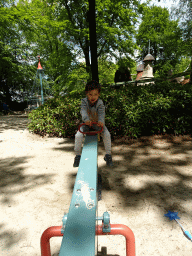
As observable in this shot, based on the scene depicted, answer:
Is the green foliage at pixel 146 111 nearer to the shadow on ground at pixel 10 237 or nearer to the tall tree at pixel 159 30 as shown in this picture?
the shadow on ground at pixel 10 237

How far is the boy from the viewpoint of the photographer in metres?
2.75

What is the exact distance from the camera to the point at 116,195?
2.81m

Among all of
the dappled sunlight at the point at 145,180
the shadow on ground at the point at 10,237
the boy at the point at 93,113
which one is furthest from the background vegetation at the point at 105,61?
the shadow on ground at the point at 10,237

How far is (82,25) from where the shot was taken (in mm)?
10742

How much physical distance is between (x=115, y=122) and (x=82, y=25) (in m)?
7.83

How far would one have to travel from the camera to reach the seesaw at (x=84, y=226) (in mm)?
900

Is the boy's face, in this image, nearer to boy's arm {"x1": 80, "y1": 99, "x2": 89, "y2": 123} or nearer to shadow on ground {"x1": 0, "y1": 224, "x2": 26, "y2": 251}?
boy's arm {"x1": 80, "y1": 99, "x2": 89, "y2": 123}

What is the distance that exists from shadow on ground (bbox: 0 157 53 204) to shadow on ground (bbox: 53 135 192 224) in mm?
638

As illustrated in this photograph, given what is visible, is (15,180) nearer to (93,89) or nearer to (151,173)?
(93,89)

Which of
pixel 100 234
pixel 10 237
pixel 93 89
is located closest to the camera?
pixel 100 234

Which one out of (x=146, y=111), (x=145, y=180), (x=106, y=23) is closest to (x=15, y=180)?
(x=145, y=180)

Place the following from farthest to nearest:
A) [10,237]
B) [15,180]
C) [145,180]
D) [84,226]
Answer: [15,180] < [145,180] < [10,237] < [84,226]

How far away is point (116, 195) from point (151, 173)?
3.51 ft

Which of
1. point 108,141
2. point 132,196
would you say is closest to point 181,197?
point 132,196
